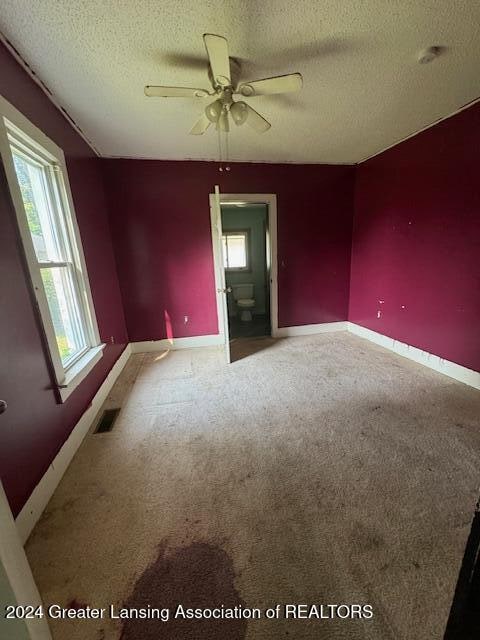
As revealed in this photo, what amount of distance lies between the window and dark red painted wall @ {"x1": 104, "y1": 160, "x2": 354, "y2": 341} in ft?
5.55

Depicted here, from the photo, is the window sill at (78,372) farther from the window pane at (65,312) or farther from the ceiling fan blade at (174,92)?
the ceiling fan blade at (174,92)

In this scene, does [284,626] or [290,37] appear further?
[290,37]

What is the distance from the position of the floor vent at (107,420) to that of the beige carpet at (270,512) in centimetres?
9

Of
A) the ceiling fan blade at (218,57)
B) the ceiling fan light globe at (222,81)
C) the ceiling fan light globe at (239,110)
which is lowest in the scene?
the ceiling fan light globe at (239,110)

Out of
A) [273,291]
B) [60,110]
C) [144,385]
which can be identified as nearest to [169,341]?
[144,385]

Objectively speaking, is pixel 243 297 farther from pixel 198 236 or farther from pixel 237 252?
pixel 198 236

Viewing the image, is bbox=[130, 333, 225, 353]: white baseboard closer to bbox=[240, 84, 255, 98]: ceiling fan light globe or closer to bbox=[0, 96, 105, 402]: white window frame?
bbox=[0, 96, 105, 402]: white window frame

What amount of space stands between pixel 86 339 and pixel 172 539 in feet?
5.71

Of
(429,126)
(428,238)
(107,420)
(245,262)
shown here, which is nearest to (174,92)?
(107,420)

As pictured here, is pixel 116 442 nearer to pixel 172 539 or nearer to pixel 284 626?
pixel 172 539

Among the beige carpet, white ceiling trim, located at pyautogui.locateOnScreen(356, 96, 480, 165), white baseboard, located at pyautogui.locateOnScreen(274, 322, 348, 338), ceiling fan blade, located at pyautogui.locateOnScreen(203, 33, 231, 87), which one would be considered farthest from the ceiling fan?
white baseboard, located at pyautogui.locateOnScreen(274, 322, 348, 338)

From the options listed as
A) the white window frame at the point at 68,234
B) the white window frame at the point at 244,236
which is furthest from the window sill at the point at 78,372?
Answer: the white window frame at the point at 244,236

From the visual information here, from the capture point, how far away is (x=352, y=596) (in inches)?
36.8

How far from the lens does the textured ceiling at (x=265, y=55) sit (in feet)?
4.11
